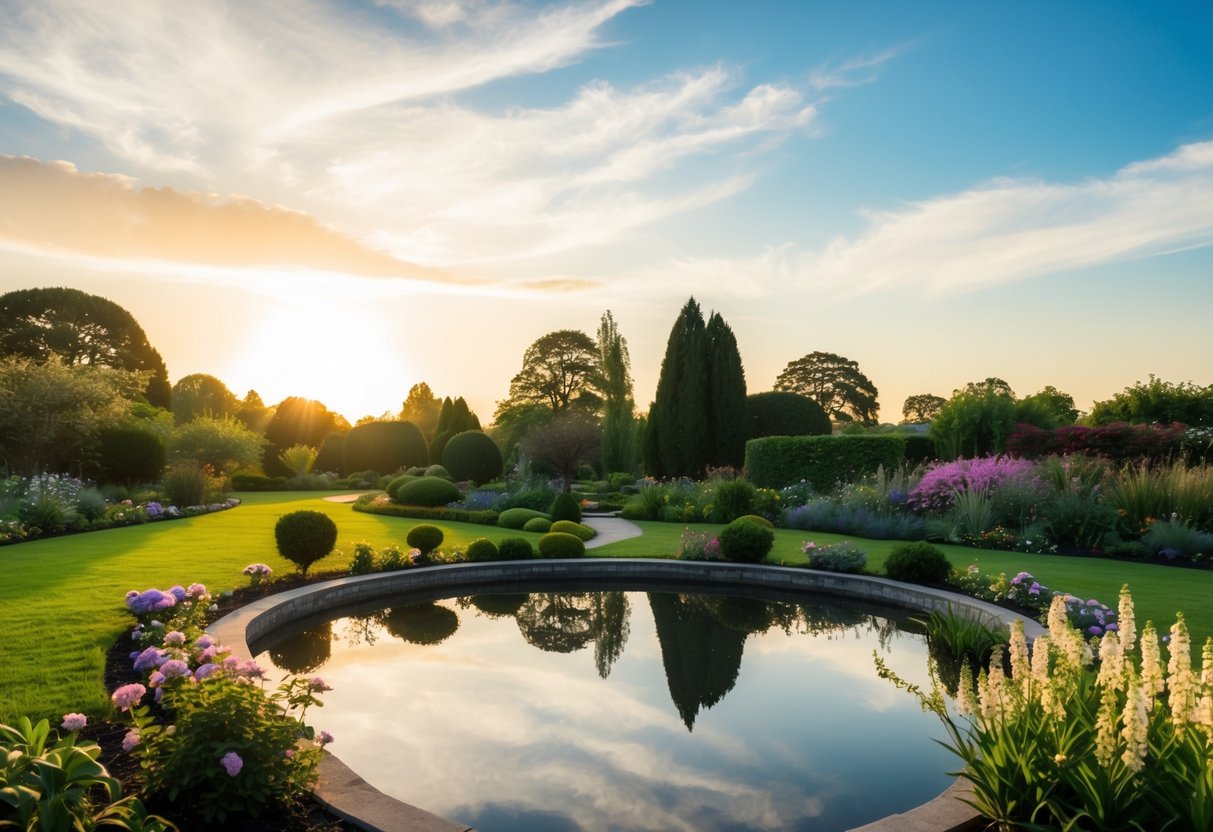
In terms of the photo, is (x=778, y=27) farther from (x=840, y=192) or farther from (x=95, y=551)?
(x=95, y=551)

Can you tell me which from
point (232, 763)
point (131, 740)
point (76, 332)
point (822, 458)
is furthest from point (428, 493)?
point (76, 332)

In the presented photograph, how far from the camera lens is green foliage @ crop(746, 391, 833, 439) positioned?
26250 millimetres

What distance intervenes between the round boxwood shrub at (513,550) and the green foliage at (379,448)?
77.9ft

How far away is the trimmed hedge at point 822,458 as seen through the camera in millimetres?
17859

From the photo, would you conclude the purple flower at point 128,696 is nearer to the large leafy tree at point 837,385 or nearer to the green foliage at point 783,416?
the green foliage at point 783,416

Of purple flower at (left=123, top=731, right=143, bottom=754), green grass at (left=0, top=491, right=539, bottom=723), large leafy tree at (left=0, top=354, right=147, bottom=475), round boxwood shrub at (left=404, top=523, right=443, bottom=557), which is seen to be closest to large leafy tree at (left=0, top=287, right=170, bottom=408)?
large leafy tree at (left=0, top=354, right=147, bottom=475)

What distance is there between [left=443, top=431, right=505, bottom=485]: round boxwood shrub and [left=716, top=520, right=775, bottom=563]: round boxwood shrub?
61.2 ft

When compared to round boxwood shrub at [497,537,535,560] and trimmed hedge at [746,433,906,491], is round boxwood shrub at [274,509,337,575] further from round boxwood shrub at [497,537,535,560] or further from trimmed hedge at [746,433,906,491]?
trimmed hedge at [746,433,906,491]

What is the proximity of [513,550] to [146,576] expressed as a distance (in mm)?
4886

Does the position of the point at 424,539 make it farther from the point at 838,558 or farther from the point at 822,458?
the point at 822,458

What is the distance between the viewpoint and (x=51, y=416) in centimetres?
1886

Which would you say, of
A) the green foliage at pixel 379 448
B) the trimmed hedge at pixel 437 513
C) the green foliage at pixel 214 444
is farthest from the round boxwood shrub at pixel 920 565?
the green foliage at pixel 379 448

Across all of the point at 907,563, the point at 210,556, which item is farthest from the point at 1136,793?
the point at 210,556

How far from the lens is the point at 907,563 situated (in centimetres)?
946
